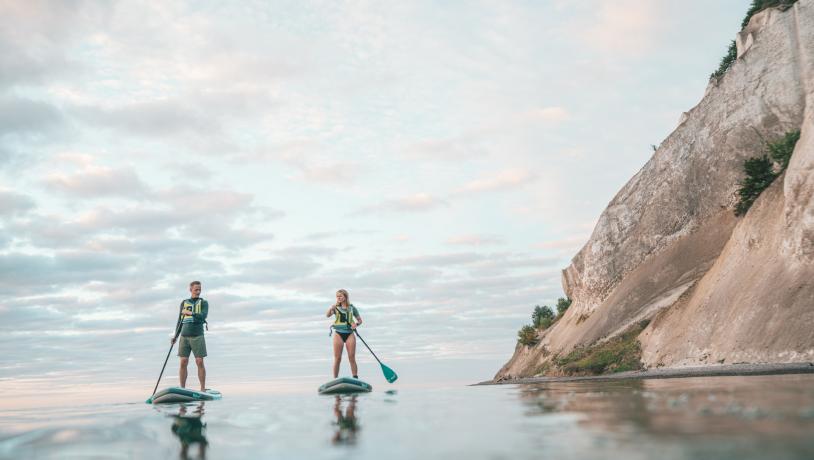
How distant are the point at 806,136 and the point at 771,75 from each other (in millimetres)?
10696

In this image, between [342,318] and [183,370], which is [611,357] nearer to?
[342,318]

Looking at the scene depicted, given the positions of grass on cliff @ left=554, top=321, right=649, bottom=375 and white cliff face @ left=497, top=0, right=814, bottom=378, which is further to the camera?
grass on cliff @ left=554, top=321, right=649, bottom=375

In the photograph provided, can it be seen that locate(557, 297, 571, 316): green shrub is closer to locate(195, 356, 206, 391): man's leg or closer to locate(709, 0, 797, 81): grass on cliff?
locate(709, 0, 797, 81): grass on cliff

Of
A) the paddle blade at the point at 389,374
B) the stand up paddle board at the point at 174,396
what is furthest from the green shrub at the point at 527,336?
the stand up paddle board at the point at 174,396

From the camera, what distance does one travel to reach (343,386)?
614 inches

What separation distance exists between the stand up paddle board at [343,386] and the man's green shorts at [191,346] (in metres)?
3.94

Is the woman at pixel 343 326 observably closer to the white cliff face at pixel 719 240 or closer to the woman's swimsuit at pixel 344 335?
the woman's swimsuit at pixel 344 335

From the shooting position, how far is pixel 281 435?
651 centimetres

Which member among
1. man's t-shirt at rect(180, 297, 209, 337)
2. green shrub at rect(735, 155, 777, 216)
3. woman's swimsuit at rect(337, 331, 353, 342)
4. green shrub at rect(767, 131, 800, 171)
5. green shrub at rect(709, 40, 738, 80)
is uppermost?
green shrub at rect(709, 40, 738, 80)

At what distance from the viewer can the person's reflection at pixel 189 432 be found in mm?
5646

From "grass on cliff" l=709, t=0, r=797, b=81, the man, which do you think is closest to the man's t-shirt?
the man

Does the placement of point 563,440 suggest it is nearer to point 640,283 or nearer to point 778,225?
point 778,225

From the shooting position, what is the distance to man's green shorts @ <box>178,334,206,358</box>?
1743 centimetres

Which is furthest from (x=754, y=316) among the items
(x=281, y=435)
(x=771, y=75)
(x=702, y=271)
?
(x=281, y=435)
